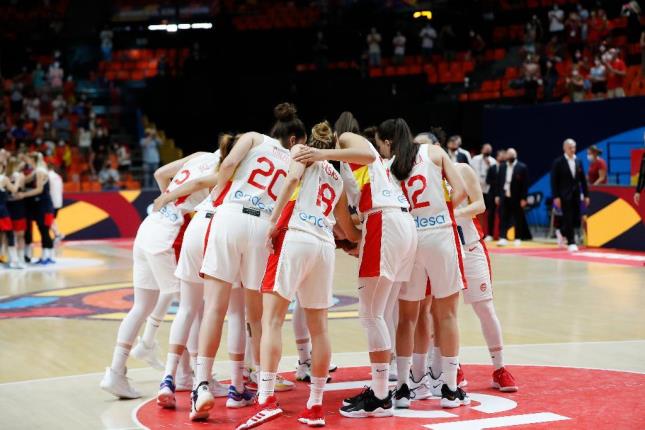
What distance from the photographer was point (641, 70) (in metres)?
21.3

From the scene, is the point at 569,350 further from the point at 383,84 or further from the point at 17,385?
the point at 383,84

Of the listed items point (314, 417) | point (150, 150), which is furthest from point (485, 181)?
point (314, 417)

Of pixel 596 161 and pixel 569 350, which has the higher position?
pixel 596 161

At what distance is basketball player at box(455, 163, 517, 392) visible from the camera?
272 inches

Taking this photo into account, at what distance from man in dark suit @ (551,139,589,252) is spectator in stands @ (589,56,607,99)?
4.95m

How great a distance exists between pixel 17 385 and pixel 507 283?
7334mm

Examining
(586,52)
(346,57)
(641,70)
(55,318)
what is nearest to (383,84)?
(346,57)

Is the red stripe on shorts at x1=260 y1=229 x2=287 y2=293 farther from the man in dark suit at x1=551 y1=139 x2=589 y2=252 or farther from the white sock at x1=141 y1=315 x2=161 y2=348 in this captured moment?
the man in dark suit at x1=551 y1=139 x2=589 y2=252

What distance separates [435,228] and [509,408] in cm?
117

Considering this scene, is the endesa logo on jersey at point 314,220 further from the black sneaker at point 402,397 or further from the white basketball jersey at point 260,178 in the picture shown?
the black sneaker at point 402,397

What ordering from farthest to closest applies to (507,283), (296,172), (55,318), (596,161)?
(596,161)
(507,283)
(55,318)
(296,172)

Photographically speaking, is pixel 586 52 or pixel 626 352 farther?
pixel 586 52

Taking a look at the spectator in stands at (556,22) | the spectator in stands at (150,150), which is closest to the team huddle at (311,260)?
the spectator in stands at (150,150)

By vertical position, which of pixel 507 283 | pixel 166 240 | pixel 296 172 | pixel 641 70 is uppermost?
pixel 641 70
